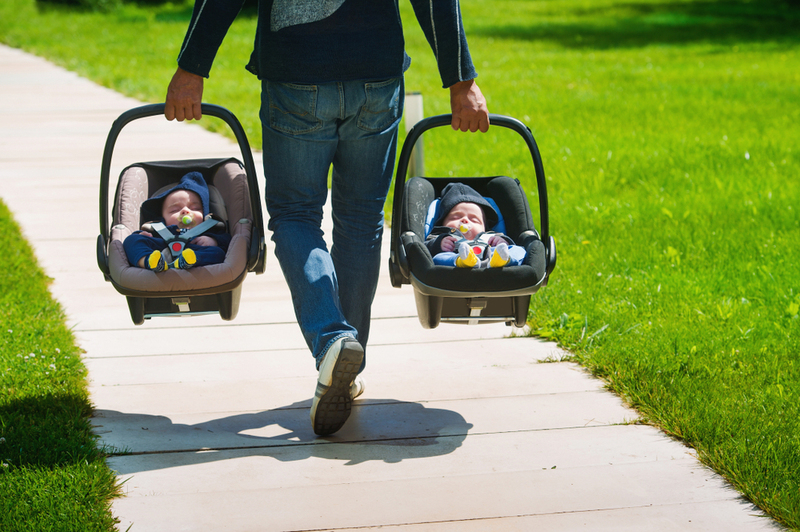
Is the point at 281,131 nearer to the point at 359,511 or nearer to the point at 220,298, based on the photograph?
the point at 220,298

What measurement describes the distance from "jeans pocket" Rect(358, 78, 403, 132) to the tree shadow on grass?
17.5 metres

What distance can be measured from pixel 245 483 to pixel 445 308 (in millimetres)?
918

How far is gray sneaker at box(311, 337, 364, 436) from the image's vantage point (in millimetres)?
2801

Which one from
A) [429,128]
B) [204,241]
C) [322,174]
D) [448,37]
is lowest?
[204,241]

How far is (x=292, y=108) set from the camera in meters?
2.91

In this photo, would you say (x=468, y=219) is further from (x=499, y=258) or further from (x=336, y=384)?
(x=336, y=384)

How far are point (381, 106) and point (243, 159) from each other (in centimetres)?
58

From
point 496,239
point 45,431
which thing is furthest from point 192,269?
point 496,239

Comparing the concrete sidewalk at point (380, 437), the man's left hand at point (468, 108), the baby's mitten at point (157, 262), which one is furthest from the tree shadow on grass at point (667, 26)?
the baby's mitten at point (157, 262)

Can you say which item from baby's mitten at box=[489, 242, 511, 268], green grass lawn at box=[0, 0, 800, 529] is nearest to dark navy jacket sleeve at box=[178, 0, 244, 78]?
baby's mitten at box=[489, 242, 511, 268]

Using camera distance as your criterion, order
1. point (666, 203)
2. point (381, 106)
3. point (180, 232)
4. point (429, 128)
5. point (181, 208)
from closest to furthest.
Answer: point (381, 106) < point (429, 128) < point (180, 232) < point (181, 208) < point (666, 203)

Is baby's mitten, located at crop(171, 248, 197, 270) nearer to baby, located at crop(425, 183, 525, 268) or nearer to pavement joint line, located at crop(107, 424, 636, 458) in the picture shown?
pavement joint line, located at crop(107, 424, 636, 458)

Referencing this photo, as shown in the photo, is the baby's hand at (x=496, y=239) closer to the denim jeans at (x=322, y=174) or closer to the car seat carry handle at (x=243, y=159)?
the denim jeans at (x=322, y=174)

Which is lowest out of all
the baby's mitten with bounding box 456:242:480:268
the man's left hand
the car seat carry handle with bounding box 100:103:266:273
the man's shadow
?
the man's shadow
